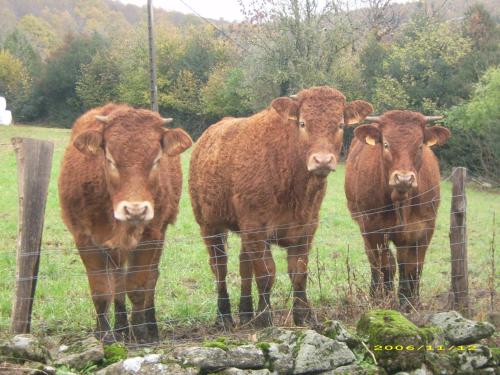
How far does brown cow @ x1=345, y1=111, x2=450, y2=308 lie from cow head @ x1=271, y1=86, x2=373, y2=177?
1.84ft

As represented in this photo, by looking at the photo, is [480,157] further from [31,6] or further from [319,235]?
[31,6]

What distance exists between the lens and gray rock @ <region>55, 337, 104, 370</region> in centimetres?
444

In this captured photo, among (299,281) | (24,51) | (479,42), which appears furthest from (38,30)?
(299,281)

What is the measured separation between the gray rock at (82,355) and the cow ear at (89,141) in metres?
1.60

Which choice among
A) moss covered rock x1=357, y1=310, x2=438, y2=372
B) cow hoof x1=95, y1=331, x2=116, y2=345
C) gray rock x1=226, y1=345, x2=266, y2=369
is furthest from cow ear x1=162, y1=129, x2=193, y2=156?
moss covered rock x1=357, y1=310, x2=438, y2=372

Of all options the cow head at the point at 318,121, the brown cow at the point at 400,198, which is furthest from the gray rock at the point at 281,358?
the brown cow at the point at 400,198

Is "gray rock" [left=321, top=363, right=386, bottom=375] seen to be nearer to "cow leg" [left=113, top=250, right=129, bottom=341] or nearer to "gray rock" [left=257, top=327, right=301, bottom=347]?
"gray rock" [left=257, top=327, right=301, bottom=347]

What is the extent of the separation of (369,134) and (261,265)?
2.00m

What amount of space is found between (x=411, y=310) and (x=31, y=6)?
4735 inches

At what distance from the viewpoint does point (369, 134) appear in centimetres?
706

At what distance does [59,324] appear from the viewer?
637 cm

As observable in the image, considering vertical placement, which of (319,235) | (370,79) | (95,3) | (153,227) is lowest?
(319,235)

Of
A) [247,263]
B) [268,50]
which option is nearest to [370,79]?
[268,50]

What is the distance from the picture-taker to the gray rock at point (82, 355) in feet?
14.6
